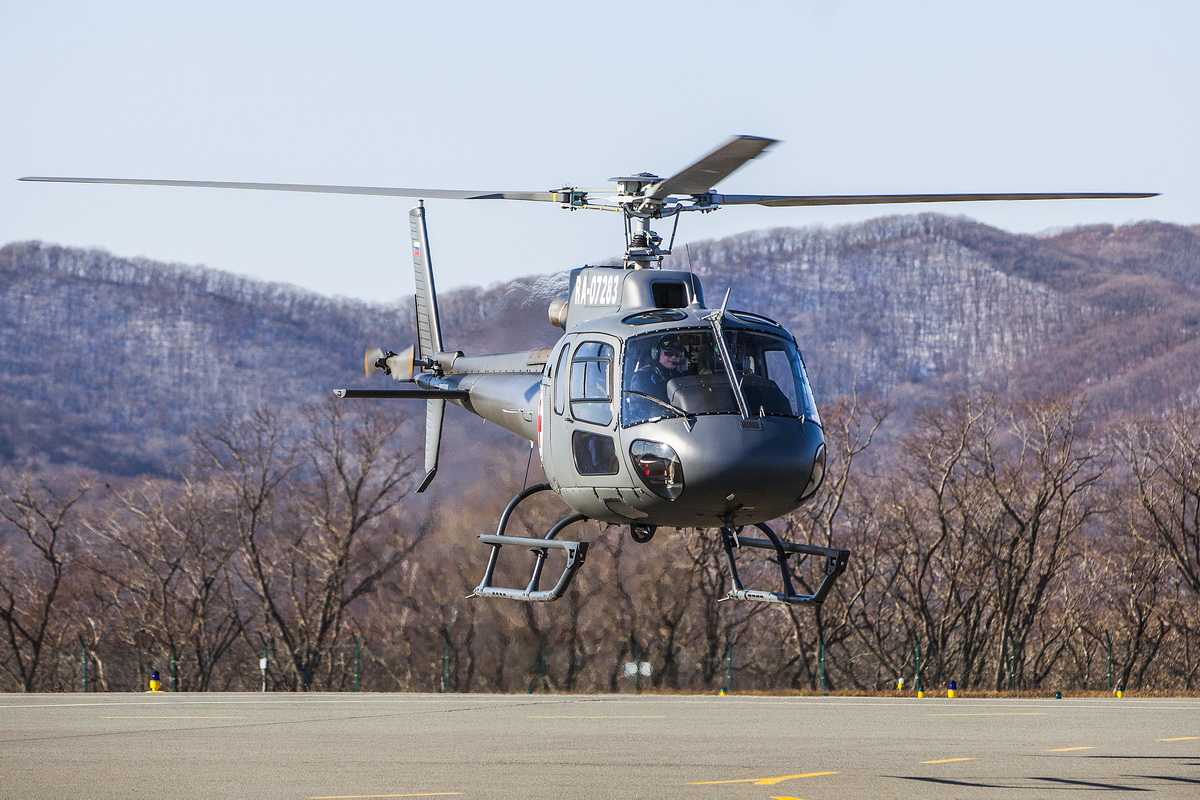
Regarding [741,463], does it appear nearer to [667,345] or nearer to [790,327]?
[667,345]

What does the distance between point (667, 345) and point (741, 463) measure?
154cm

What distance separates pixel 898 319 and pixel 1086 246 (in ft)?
85.1

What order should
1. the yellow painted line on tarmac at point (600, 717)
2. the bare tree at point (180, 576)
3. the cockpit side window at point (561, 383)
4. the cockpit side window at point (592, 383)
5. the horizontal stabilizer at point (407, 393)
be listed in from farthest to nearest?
1. the bare tree at point (180, 576)
2. the yellow painted line on tarmac at point (600, 717)
3. the horizontal stabilizer at point (407, 393)
4. the cockpit side window at point (561, 383)
5. the cockpit side window at point (592, 383)

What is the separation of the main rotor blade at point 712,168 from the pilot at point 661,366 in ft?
5.06

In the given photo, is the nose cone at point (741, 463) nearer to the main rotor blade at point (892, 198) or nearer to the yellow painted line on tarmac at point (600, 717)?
the main rotor blade at point (892, 198)

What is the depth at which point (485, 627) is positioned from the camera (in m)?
58.2

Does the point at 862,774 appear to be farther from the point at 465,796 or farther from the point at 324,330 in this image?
the point at 324,330

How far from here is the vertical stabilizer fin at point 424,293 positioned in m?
21.0

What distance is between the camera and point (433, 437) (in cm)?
1977

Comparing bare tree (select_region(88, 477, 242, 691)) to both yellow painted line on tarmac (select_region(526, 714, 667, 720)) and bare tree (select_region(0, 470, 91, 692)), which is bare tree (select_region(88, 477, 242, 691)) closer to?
bare tree (select_region(0, 470, 91, 692))

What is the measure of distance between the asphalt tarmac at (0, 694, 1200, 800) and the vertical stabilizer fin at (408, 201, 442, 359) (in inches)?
232

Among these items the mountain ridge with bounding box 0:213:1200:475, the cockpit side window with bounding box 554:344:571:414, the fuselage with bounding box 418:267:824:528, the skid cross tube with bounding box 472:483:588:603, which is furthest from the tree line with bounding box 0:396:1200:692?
the fuselage with bounding box 418:267:824:528

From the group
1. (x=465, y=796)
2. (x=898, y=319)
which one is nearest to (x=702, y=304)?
(x=465, y=796)

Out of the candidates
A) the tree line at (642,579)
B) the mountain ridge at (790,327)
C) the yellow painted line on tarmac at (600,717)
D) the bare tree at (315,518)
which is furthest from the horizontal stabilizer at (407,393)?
the mountain ridge at (790,327)
